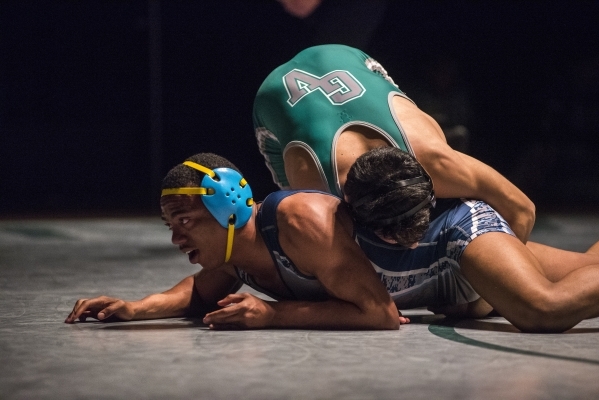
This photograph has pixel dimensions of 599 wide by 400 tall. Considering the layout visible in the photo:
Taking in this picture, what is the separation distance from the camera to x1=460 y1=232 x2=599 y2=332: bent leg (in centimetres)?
240

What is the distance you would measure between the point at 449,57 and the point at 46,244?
337cm

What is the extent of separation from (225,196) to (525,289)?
0.78m

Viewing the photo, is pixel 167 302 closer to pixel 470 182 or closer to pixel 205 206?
pixel 205 206

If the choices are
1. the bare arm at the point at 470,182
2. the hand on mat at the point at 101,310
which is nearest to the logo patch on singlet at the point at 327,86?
the bare arm at the point at 470,182

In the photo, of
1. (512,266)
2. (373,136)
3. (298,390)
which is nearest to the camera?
(298,390)

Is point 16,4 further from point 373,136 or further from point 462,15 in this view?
point 373,136

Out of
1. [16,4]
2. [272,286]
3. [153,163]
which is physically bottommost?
[272,286]

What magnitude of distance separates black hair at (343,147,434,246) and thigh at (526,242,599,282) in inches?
19.9

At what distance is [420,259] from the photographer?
2.59 m

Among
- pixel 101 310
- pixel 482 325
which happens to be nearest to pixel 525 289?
pixel 482 325

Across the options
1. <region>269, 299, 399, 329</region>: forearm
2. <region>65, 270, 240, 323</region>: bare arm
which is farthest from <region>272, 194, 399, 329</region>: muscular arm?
<region>65, 270, 240, 323</region>: bare arm

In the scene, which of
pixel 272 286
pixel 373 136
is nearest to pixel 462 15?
pixel 373 136

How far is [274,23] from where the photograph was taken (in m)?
6.80

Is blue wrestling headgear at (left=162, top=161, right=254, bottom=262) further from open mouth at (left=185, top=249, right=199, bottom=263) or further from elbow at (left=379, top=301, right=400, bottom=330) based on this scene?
elbow at (left=379, top=301, right=400, bottom=330)
